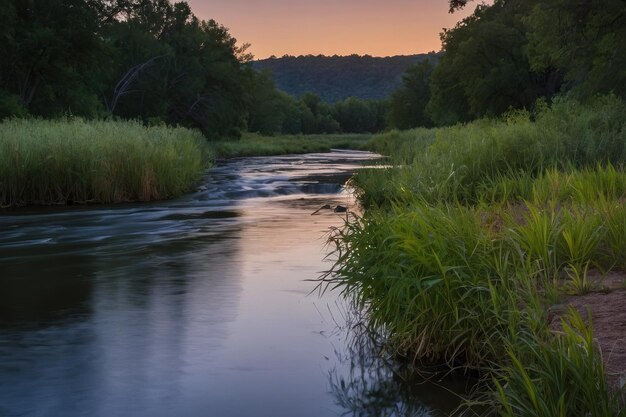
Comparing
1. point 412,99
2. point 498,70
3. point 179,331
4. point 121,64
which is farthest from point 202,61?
point 179,331

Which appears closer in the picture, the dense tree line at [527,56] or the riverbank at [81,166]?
the riverbank at [81,166]

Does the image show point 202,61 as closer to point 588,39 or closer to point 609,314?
point 588,39

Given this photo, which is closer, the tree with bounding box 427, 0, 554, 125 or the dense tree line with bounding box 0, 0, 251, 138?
the dense tree line with bounding box 0, 0, 251, 138

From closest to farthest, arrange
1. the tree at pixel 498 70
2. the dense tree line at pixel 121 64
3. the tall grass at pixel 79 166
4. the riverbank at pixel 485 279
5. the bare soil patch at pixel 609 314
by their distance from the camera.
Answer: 1. the bare soil patch at pixel 609 314
2. the riverbank at pixel 485 279
3. the tall grass at pixel 79 166
4. the dense tree line at pixel 121 64
5. the tree at pixel 498 70

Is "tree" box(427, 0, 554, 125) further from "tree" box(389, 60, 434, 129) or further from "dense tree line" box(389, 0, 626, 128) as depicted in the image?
"tree" box(389, 60, 434, 129)

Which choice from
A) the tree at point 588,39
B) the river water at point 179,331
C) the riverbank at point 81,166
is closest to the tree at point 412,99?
the tree at point 588,39

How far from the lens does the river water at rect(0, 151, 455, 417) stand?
5645 mm

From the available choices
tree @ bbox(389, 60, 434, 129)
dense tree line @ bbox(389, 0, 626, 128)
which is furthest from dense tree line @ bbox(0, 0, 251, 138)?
tree @ bbox(389, 60, 434, 129)

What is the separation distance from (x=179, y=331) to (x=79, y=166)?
40.7ft

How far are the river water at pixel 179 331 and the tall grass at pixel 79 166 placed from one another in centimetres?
363

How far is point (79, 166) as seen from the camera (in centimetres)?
1889

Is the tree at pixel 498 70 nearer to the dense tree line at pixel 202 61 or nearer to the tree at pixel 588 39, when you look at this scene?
the dense tree line at pixel 202 61

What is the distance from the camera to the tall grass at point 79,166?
18344 millimetres

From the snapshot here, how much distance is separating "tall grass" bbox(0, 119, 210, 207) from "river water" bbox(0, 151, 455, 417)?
11.9 ft
